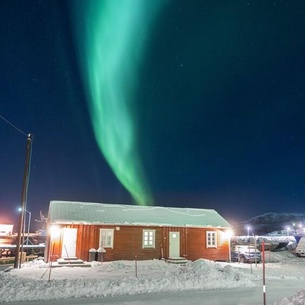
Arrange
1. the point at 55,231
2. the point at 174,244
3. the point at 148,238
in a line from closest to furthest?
the point at 55,231 < the point at 148,238 < the point at 174,244

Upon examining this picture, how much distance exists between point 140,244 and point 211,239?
6436mm

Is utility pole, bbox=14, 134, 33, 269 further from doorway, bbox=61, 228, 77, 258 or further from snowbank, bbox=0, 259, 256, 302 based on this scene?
snowbank, bbox=0, 259, 256, 302

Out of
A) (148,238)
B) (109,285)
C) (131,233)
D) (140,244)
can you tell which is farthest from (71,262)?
(109,285)

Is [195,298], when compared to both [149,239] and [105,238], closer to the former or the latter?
[105,238]

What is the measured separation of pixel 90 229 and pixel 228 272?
12.8 m

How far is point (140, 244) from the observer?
28.2 m

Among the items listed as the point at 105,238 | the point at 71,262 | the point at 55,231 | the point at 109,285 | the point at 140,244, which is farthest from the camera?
the point at 140,244

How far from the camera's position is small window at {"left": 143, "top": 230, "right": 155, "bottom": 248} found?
28516 mm

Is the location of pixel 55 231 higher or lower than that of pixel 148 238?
higher

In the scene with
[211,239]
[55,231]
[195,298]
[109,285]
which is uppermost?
[55,231]

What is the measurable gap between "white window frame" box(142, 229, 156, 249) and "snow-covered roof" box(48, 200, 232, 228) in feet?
2.35

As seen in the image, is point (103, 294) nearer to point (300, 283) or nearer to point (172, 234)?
point (300, 283)

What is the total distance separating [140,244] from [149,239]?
93 cm

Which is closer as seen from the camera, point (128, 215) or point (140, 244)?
point (140, 244)
